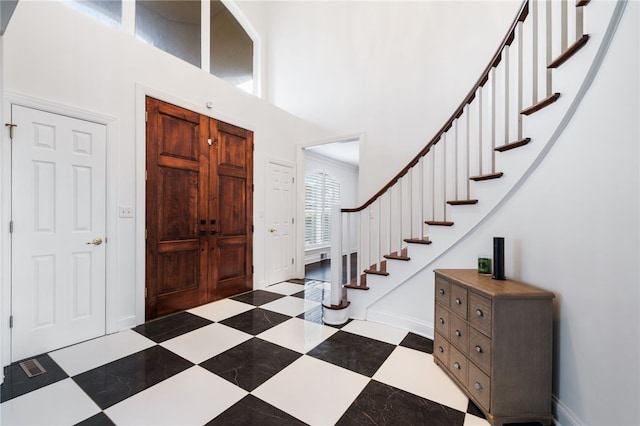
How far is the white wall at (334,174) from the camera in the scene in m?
6.35

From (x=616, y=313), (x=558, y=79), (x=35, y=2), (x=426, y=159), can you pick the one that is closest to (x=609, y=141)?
(x=558, y=79)

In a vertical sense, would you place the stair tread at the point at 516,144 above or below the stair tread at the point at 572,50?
below

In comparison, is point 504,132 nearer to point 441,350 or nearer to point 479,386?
point 441,350

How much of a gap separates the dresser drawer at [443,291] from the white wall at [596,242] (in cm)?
49

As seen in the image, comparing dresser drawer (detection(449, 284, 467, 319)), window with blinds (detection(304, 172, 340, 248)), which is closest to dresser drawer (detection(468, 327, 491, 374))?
dresser drawer (detection(449, 284, 467, 319))

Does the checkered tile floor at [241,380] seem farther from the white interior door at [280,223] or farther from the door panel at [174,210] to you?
the white interior door at [280,223]

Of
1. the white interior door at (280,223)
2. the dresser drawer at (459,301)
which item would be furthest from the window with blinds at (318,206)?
the dresser drawer at (459,301)

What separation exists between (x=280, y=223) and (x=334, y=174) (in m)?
3.30

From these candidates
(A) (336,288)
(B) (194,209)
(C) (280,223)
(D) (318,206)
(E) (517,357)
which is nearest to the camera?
(E) (517,357)

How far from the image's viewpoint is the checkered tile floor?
5.04 feet

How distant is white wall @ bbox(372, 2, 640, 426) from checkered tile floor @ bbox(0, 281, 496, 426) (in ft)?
1.93

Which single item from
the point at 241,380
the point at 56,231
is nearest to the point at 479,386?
the point at 241,380

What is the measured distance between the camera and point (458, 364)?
1789 millimetres

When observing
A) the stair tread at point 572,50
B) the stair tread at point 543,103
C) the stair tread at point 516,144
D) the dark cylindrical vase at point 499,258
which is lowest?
the dark cylindrical vase at point 499,258
